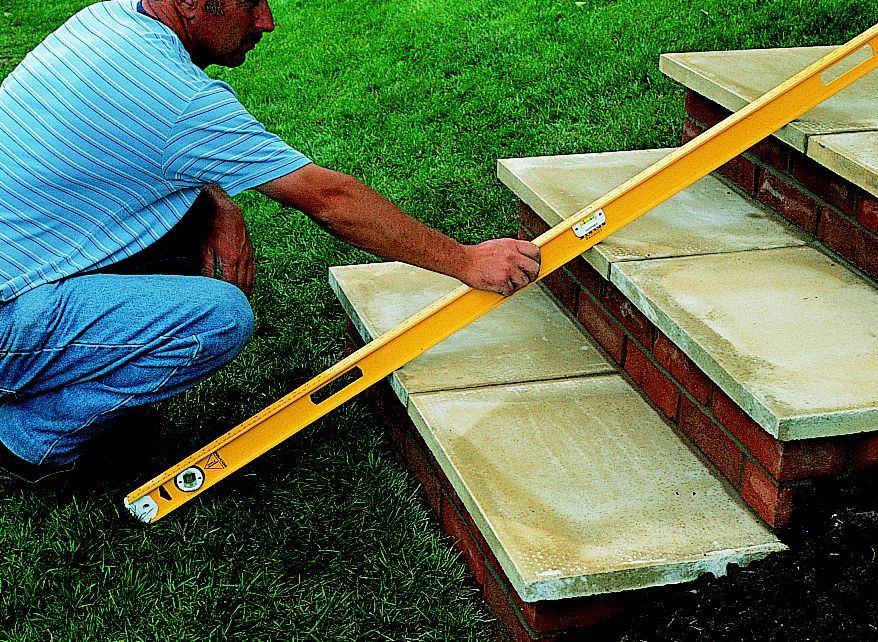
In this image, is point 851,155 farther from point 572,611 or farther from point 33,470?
point 33,470

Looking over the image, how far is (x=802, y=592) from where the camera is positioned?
211 cm

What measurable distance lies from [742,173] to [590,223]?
2.81 ft

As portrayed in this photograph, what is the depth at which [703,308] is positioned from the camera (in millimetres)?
2582

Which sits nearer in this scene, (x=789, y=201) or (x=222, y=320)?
(x=222, y=320)

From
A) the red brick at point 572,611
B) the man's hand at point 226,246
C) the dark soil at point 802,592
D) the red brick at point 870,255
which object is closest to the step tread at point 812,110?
the red brick at point 870,255

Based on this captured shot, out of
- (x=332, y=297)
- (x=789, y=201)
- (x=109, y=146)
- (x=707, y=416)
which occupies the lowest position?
(x=332, y=297)

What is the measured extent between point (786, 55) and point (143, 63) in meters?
2.35

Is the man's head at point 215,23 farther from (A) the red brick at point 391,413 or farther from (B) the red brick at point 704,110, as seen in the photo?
(B) the red brick at point 704,110

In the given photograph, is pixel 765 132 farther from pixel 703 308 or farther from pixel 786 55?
pixel 786 55

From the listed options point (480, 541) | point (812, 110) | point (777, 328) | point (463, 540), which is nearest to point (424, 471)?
point (463, 540)

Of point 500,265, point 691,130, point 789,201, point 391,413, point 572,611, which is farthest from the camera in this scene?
point 691,130

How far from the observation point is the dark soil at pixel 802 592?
2.05 meters

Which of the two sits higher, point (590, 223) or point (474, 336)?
point (590, 223)

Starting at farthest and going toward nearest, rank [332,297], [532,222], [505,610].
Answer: [332,297]
[532,222]
[505,610]
